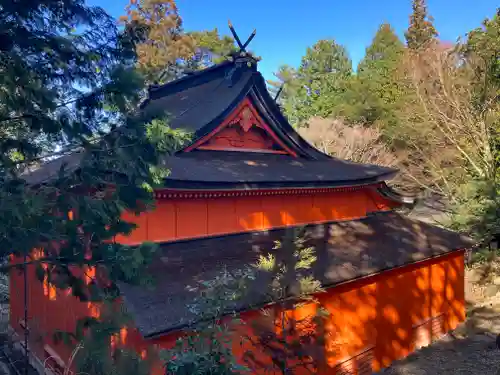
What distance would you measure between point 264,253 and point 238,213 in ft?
3.46

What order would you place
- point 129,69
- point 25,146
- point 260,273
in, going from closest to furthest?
point 129,69 < point 25,146 < point 260,273

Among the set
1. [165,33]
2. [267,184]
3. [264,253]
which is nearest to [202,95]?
[267,184]

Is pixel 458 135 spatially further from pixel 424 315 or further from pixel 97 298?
pixel 97 298

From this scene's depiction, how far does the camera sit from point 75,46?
4.43 metres

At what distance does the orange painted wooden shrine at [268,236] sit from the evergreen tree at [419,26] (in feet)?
110

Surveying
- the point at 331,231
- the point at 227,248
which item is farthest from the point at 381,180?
the point at 227,248

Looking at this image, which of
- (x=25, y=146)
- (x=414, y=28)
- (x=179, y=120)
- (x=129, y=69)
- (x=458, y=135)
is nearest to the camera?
(x=129, y=69)

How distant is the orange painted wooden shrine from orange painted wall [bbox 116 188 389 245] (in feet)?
0.08

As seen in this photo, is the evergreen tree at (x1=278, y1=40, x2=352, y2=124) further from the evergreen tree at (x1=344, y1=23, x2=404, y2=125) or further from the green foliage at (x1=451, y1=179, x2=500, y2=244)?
the green foliage at (x1=451, y1=179, x2=500, y2=244)

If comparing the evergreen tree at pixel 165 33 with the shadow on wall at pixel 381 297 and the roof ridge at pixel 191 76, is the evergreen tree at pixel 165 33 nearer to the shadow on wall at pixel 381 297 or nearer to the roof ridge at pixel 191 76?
the roof ridge at pixel 191 76

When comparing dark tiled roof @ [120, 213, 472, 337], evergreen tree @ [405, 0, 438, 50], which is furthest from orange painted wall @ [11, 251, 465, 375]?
evergreen tree @ [405, 0, 438, 50]

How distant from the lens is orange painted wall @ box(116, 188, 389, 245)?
721 centimetres

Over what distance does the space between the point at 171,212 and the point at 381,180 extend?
6.16 metres

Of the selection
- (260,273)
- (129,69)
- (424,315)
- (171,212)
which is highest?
(129,69)
